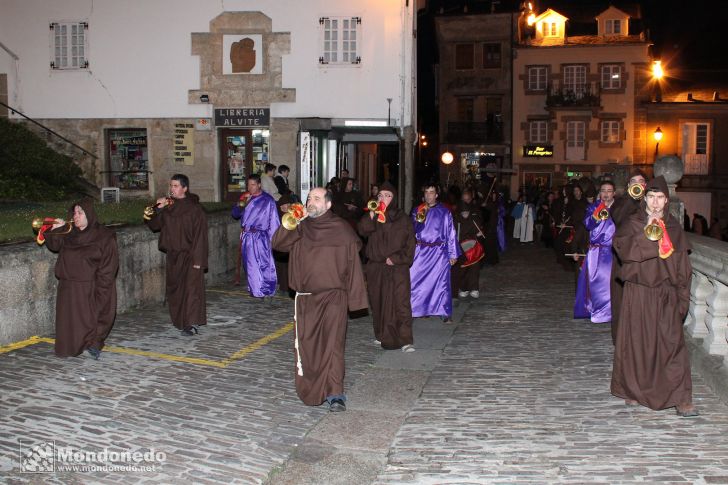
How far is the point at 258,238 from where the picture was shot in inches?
486

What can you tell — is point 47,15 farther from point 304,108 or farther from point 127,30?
point 304,108

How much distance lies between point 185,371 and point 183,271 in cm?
211

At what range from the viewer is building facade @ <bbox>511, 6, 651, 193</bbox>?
40.9 meters

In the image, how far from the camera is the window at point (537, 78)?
138 ft

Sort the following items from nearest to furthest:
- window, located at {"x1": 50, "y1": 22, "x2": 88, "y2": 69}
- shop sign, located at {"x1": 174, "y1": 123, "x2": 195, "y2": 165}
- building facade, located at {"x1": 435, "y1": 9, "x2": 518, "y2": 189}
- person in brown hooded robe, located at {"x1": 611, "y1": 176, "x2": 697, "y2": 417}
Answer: person in brown hooded robe, located at {"x1": 611, "y1": 176, "x2": 697, "y2": 417} → shop sign, located at {"x1": 174, "y1": 123, "x2": 195, "y2": 165} → window, located at {"x1": 50, "y1": 22, "x2": 88, "y2": 69} → building facade, located at {"x1": 435, "y1": 9, "x2": 518, "y2": 189}

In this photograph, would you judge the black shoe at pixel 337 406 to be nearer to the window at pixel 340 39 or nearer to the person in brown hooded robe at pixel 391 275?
the person in brown hooded robe at pixel 391 275

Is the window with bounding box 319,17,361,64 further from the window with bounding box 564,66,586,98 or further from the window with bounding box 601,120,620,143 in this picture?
the window with bounding box 601,120,620,143

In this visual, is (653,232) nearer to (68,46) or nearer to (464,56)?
(68,46)

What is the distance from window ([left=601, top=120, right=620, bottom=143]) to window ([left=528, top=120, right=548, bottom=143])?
10.1 ft

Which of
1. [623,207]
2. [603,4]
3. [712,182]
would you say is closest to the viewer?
[623,207]

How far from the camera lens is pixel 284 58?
66.2 ft

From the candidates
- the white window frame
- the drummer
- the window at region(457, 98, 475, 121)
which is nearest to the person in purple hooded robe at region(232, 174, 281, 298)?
the drummer

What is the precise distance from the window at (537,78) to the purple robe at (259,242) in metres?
32.8

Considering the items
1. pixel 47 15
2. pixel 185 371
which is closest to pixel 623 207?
pixel 185 371
